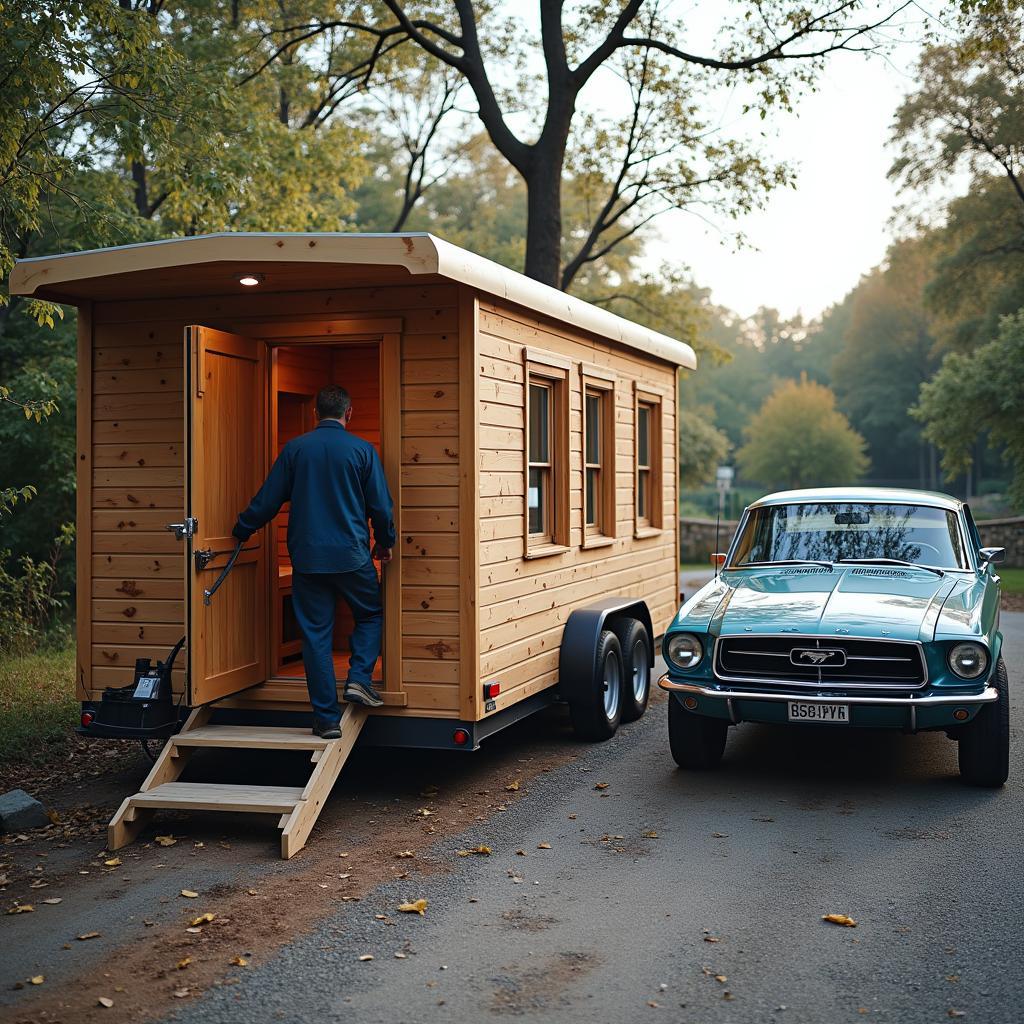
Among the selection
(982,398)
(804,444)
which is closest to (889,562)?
(982,398)

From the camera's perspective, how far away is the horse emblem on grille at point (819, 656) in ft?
22.9

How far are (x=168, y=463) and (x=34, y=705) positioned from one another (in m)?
3.16

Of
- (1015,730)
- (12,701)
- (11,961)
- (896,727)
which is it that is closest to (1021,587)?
(1015,730)

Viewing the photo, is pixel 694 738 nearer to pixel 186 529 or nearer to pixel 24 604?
pixel 186 529

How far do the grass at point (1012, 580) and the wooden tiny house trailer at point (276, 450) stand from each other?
1693cm

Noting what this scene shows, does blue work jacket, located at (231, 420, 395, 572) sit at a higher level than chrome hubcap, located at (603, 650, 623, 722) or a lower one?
higher

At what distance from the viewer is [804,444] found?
67.1 meters

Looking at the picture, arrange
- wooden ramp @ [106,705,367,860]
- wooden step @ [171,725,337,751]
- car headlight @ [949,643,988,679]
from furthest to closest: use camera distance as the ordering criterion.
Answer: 1. car headlight @ [949,643,988,679]
2. wooden step @ [171,725,337,751]
3. wooden ramp @ [106,705,367,860]

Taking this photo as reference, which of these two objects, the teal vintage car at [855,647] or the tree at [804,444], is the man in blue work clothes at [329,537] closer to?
the teal vintage car at [855,647]

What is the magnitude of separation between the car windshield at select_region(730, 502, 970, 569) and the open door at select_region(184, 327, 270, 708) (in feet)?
11.9

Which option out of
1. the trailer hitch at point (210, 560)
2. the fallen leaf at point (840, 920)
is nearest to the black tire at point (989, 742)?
the fallen leaf at point (840, 920)

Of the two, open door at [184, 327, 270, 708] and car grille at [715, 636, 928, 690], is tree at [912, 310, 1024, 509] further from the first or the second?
open door at [184, 327, 270, 708]

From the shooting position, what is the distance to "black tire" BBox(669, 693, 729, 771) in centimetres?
769

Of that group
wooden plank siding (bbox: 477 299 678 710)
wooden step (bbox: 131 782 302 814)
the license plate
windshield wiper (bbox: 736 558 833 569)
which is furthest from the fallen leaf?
windshield wiper (bbox: 736 558 833 569)
